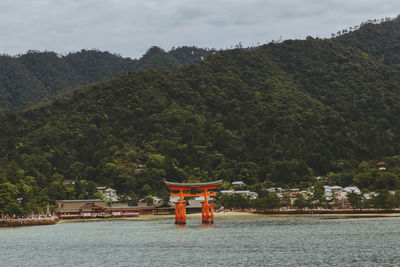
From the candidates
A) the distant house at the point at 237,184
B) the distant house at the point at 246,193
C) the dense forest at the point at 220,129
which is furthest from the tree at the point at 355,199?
the distant house at the point at 237,184

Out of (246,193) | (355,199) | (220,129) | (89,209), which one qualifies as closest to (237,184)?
(246,193)

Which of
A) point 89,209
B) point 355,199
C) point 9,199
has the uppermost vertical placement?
point 9,199

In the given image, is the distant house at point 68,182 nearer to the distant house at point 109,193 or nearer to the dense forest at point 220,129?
the dense forest at point 220,129

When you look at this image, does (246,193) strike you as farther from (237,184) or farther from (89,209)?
(89,209)

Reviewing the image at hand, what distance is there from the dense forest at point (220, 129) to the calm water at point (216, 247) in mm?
27949

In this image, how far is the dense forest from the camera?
107750mm

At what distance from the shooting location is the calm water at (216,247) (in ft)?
113

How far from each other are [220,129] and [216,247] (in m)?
88.8

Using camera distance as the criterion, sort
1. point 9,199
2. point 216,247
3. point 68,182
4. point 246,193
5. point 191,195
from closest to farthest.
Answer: point 216,247, point 9,199, point 191,195, point 246,193, point 68,182

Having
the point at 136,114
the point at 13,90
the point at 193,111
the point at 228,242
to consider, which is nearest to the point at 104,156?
the point at 136,114

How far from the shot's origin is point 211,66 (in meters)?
165

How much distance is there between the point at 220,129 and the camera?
130 m

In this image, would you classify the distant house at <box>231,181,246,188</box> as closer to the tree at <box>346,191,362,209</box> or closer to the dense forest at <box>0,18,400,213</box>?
the dense forest at <box>0,18,400,213</box>

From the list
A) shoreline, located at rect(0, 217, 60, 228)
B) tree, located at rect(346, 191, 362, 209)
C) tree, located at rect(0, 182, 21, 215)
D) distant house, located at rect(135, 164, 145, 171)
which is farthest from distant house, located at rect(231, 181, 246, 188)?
tree, located at rect(0, 182, 21, 215)
